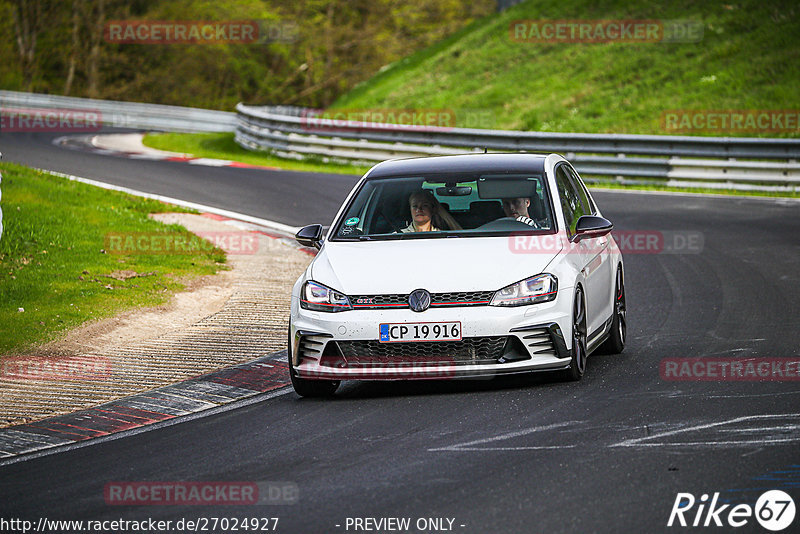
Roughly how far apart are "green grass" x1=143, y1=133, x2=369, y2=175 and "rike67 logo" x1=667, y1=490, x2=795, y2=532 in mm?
20883

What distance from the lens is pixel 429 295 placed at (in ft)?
26.2

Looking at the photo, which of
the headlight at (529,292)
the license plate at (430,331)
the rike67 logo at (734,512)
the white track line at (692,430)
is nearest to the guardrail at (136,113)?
the headlight at (529,292)

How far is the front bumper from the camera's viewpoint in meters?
7.94

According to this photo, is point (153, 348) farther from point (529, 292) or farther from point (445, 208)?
point (529, 292)

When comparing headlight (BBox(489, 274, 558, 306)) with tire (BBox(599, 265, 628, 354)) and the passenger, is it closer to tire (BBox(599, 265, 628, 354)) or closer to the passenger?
the passenger

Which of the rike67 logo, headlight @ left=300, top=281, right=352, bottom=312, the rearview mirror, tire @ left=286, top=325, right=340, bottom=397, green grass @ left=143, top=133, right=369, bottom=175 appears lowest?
green grass @ left=143, top=133, right=369, bottom=175

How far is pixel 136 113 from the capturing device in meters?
41.7

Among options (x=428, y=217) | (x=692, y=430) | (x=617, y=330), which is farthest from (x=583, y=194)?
(x=692, y=430)

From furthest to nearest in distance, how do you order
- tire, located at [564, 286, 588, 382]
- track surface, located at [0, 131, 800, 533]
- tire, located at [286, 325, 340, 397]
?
1. tire, located at [286, 325, 340, 397]
2. tire, located at [564, 286, 588, 382]
3. track surface, located at [0, 131, 800, 533]

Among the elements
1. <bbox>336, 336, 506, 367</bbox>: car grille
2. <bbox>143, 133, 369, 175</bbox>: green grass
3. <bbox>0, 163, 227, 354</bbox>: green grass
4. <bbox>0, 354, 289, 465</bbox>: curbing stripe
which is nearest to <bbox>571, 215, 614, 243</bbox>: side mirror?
<bbox>336, 336, 506, 367</bbox>: car grille

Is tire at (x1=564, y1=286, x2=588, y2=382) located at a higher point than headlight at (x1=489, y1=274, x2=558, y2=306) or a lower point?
lower

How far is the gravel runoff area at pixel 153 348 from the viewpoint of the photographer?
8914 mm

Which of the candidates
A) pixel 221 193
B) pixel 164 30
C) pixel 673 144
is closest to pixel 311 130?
pixel 221 193

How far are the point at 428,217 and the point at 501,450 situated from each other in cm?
281
